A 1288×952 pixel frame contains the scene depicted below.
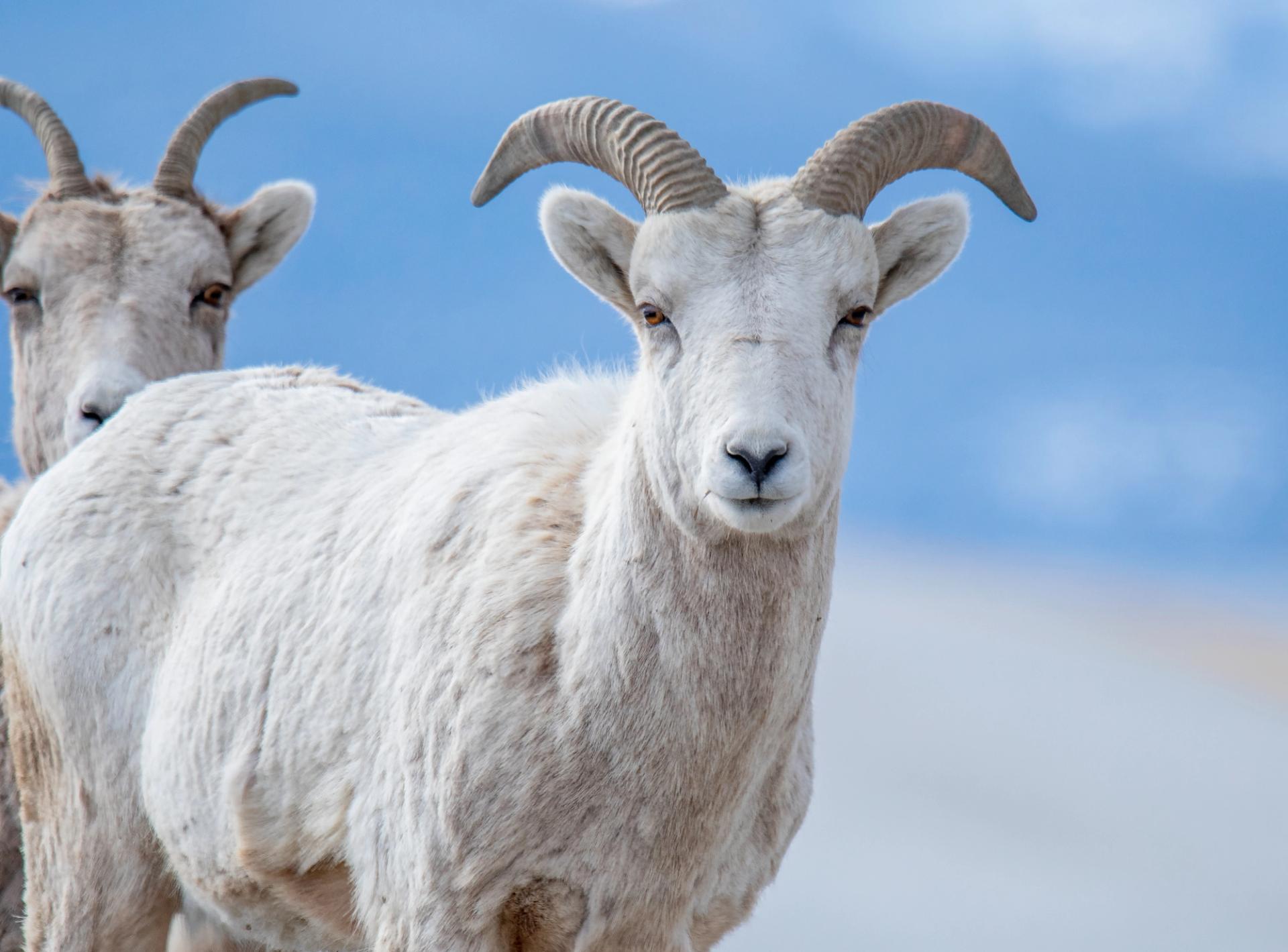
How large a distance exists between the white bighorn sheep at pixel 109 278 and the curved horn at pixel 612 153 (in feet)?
9.38

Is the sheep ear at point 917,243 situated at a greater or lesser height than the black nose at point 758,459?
greater

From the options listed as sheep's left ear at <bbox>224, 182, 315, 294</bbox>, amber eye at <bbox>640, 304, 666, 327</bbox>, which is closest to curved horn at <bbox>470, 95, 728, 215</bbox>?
amber eye at <bbox>640, 304, 666, 327</bbox>

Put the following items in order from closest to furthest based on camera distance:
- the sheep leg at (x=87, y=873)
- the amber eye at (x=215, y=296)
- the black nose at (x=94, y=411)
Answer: the sheep leg at (x=87, y=873) < the black nose at (x=94, y=411) < the amber eye at (x=215, y=296)

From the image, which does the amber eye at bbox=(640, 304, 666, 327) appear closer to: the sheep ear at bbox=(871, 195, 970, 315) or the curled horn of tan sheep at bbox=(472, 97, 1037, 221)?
the curled horn of tan sheep at bbox=(472, 97, 1037, 221)

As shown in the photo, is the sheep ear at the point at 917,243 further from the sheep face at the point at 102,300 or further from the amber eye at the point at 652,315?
the sheep face at the point at 102,300

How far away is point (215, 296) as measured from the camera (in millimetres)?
7789

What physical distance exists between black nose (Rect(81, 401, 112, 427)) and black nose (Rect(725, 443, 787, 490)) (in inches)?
159

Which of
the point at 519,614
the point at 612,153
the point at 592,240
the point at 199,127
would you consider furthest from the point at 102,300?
the point at 519,614

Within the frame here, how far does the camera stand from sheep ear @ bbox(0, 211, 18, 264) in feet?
26.0

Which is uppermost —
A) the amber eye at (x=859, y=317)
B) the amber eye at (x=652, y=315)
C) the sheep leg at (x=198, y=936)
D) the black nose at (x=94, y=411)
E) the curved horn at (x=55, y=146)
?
the curved horn at (x=55, y=146)

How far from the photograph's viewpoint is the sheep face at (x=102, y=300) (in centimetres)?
724

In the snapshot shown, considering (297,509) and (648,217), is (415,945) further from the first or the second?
(648,217)

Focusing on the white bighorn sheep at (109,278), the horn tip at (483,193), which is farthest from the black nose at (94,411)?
the horn tip at (483,193)

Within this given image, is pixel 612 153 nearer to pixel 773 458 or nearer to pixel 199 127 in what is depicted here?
pixel 773 458
